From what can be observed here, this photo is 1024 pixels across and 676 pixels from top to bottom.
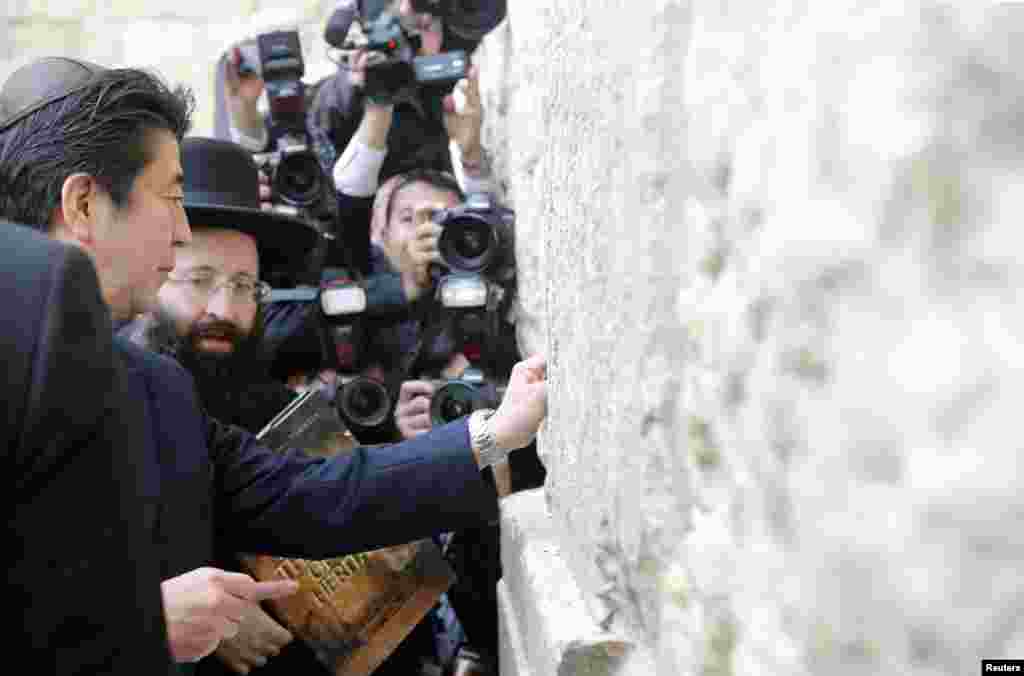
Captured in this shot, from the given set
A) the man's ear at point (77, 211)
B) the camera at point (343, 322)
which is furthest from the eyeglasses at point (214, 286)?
the man's ear at point (77, 211)

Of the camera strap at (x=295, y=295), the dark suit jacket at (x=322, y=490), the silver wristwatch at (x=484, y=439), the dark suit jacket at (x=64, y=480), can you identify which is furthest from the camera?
the camera strap at (x=295, y=295)

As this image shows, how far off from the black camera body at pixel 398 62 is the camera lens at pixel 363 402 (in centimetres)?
85

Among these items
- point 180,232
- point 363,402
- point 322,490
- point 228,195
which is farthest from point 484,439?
point 228,195

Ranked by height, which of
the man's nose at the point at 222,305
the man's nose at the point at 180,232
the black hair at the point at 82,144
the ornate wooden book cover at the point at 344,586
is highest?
the black hair at the point at 82,144

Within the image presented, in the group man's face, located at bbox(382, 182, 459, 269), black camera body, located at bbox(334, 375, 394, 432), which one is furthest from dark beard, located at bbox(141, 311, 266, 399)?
man's face, located at bbox(382, 182, 459, 269)

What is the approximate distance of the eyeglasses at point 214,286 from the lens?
239 cm

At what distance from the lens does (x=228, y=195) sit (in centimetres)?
251

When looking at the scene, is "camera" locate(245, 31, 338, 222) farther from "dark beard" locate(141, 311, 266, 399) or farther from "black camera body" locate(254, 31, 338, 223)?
"dark beard" locate(141, 311, 266, 399)

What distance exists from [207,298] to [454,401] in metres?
0.53

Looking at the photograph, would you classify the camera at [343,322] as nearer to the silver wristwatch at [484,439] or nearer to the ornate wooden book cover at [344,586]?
A: the ornate wooden book cover at [344,586]

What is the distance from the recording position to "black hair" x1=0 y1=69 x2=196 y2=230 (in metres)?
1.51

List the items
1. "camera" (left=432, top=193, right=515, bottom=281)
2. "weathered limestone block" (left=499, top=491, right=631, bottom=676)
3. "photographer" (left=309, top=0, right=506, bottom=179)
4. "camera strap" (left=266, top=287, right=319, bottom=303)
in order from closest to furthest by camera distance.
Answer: "weathered limestone block" (left=499, top=491, right=631, bottom=676) → "camera" (left=432, top=193, right=515, bottom=281) → "camera strap" (left=266, top=287, right=319, bottom=303) → "photographer" (left=309, top=0, right=506, bottom=179)

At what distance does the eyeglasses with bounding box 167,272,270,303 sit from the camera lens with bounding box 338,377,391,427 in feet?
0.87

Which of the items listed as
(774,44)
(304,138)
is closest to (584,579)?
(774,44)
